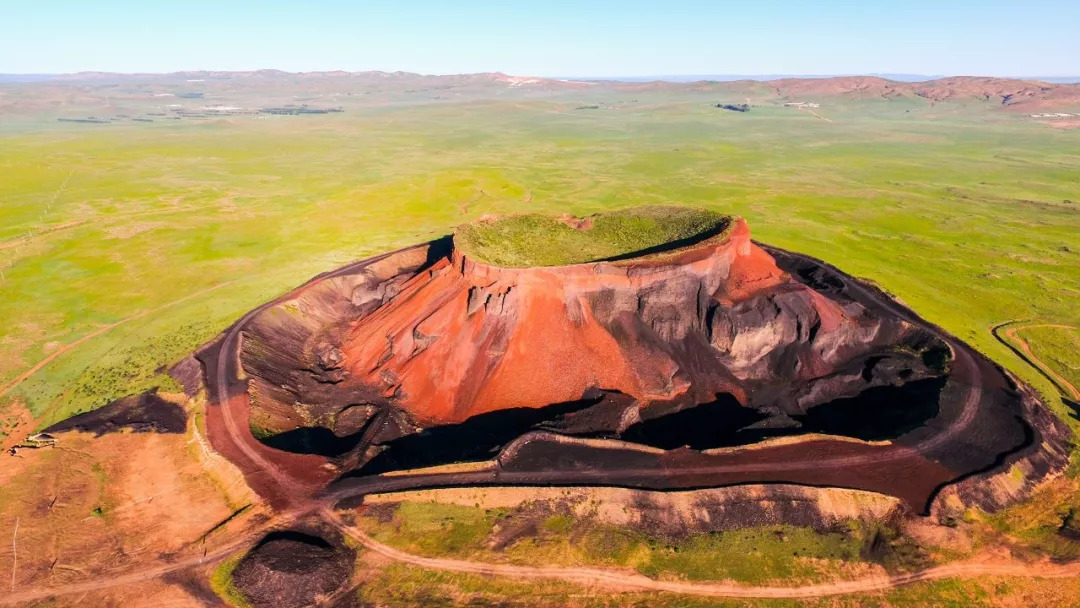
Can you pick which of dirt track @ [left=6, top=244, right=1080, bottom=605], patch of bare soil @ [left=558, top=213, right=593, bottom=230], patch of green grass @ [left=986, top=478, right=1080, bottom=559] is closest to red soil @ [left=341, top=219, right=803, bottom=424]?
dirt track @ [left=6, top=244, right=1080, bottom=605]

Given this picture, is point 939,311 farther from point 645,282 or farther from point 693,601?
point 693,601

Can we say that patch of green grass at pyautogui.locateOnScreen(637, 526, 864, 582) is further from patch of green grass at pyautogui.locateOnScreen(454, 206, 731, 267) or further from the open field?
patch of green grass at pyautogui.locateOnScreen(454, 206, 731, 267)

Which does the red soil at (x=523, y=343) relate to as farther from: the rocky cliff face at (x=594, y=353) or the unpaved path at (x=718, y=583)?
the unpaved path at (x=718, y=583)

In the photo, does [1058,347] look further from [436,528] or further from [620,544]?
[436,528]

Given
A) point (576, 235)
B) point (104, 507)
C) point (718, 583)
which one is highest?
point (576, 235)

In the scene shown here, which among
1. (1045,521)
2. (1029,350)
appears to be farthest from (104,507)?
(1029,350)
